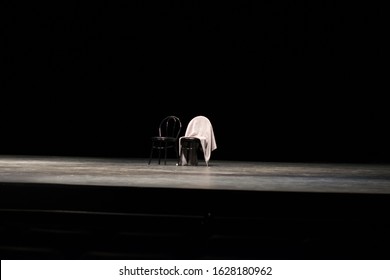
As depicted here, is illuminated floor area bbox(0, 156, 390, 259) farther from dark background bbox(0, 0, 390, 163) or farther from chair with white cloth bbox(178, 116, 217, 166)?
dark background bbox(0, 0, 390, 163)

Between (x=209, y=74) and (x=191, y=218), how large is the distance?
6221 mm

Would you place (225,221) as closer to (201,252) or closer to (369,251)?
(201,252)

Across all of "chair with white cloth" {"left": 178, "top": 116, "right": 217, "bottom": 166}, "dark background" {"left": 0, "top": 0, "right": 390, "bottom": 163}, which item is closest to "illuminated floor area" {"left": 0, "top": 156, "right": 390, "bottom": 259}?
"chair with white cloth" {"left": 178, "top": 116, "right": 217, "bottom": 166}

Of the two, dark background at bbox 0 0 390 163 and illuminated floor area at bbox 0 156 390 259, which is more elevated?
dark background at bbox 0 0 390 163

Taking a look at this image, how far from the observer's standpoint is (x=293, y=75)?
9023mm

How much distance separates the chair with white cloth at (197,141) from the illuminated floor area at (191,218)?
1.96m

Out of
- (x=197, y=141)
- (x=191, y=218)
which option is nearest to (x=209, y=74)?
(x=197, y=141)

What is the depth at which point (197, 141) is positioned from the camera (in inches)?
285

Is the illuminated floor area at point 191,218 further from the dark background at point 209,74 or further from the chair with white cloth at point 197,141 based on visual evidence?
the dark background at point 209,74

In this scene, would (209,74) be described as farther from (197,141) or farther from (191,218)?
(191,218)

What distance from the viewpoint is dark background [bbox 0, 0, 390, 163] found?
8.80 m

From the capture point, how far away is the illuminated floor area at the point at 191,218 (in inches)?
111

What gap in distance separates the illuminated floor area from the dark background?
390 cm

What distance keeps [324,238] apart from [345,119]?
643cm
